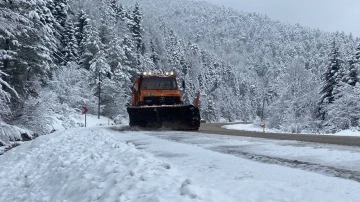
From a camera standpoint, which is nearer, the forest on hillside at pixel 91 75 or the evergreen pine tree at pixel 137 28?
the forest on hillside at pixel 91 75

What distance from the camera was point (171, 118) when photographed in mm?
17453

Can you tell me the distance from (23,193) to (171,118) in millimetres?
10039

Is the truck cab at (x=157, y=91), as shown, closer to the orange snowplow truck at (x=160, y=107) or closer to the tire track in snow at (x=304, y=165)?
the orange snowplow truck at (x=160, y=107)

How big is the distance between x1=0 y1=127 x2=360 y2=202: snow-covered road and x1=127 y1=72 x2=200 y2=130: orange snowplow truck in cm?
770

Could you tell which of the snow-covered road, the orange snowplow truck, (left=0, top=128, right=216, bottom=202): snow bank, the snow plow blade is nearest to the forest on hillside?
the orange snowplow truck

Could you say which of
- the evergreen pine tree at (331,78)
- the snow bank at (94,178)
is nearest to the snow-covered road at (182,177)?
the snow bank at (94,178)

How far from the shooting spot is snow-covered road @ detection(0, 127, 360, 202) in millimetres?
4328

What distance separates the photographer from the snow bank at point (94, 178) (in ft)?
15.3

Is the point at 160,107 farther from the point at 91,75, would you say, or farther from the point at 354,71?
the point at 91,75

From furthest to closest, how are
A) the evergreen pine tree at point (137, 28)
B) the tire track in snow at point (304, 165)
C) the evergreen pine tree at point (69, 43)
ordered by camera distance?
1. the evergreen pine tree at point (137, 28)
2. the evergreen pine tree at point (69, 43)
3. the tire track in snow at point (304, 165)

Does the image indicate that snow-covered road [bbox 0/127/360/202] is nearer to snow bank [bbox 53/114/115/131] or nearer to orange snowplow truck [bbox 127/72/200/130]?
orange snowplow truck [bbox 127/72/200/130]

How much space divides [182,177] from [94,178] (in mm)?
1879

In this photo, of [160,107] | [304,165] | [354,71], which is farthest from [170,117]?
[354,71]

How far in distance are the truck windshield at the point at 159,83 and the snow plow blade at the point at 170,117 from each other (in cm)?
179
